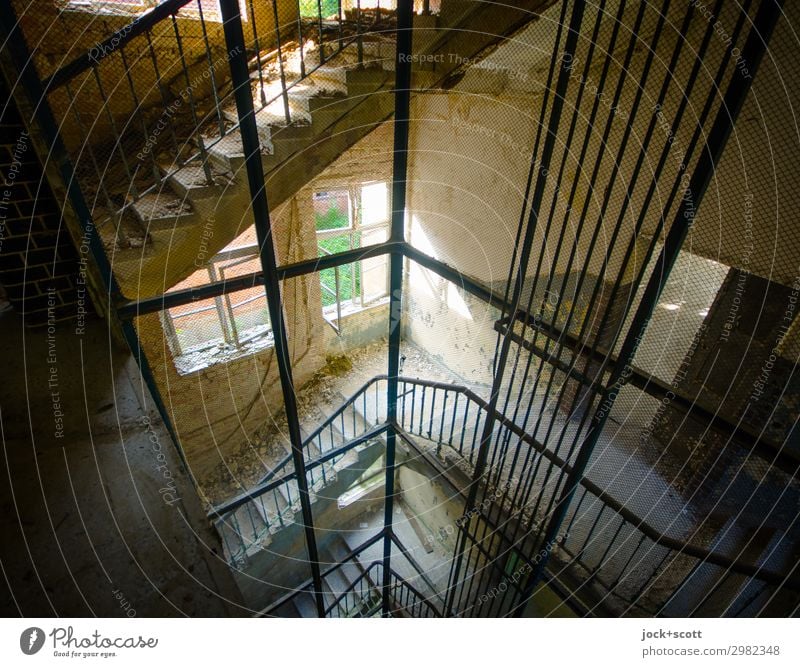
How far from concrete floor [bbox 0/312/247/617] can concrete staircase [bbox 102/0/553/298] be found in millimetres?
706

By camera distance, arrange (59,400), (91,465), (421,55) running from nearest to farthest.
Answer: (91,465)
(59,400)
(421,55)

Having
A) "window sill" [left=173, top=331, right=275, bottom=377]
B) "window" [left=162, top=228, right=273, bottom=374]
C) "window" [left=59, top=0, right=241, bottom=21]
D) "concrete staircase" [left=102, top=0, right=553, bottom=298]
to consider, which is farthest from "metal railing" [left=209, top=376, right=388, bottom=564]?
"window" [left=59, top=0, right=241, bottom=21]

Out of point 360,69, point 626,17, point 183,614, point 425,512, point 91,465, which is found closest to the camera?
point 183,614

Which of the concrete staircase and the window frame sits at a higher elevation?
the window frame

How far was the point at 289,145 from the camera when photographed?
2.21 metres

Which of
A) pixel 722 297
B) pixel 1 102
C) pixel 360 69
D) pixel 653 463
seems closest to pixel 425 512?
pixel 653 463

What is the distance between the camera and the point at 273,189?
2.32 m

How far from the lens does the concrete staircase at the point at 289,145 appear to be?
206cm

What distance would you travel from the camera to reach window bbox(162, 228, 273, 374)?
354 cm

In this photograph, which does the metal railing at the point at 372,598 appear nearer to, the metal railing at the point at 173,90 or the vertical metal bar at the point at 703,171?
the vertical metal bar at the point at 703,171

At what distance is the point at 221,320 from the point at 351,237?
1.56 meters

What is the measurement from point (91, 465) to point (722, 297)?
110 inches

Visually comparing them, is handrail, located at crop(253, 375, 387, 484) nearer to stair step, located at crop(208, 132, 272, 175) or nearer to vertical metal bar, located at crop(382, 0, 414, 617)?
vertical metal bar, located at crop(382, 0, 414, 617)
